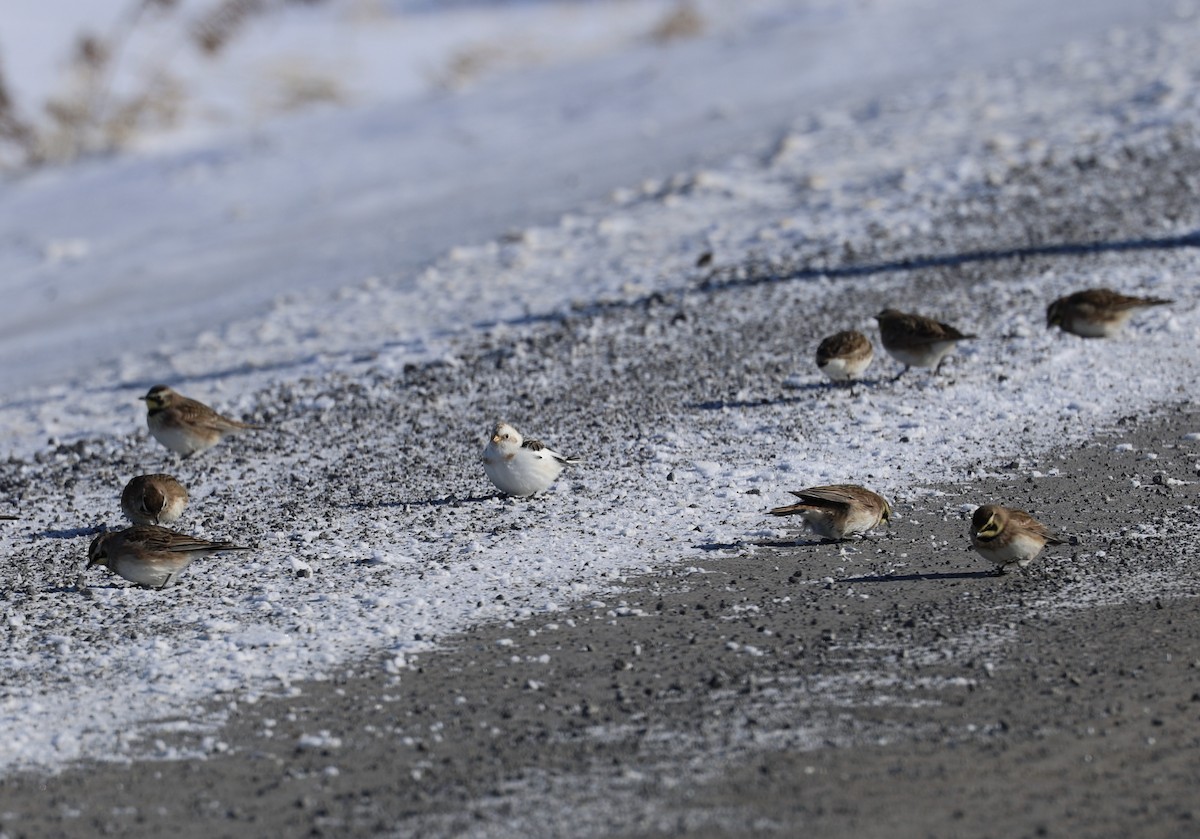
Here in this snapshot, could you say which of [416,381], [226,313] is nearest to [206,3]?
[226,313]

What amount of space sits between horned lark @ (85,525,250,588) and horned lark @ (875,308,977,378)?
408 cm

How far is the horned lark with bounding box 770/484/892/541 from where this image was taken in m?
6.77

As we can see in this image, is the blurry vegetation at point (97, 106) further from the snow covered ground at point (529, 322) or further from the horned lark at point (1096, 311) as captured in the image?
the horned lark at point (1096, 311)

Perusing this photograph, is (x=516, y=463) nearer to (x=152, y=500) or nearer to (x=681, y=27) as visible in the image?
(x=152, y=500)

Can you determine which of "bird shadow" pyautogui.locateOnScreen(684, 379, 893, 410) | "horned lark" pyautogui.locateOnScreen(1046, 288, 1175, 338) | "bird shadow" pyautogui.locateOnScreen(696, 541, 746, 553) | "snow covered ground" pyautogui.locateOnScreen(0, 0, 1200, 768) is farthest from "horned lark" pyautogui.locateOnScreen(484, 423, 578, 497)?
"horned lark" pyautogui.locateOnScreen(1046, 288, 1175, 338)

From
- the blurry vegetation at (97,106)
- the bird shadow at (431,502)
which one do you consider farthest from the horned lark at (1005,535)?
the blurry vegetation at (97,106)

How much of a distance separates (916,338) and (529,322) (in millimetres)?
3119

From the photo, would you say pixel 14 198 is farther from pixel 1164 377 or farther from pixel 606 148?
pixel 1164 377

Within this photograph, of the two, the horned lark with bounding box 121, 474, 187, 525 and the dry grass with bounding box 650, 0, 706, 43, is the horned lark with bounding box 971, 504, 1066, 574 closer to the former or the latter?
the horned lark with bounding box 121, 474, 187, 525

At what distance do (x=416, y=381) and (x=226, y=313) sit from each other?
3590 millimetres

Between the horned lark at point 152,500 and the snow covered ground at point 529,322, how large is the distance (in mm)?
195

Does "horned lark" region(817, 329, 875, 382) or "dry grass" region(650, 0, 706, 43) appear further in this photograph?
"dry grass" region(650, 0, 706, 43)

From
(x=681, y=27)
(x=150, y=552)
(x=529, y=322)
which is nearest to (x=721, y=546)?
(x=150, y=552)

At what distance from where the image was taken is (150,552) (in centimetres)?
668
